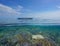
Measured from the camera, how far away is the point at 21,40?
49.4 inches

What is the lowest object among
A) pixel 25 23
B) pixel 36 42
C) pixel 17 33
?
pixel 36 42

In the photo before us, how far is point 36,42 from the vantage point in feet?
4.13

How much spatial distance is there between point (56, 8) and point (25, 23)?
0.39 m

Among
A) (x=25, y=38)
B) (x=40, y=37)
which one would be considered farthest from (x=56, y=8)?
(x=25, y=38)

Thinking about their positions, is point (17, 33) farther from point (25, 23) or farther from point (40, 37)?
point (40, 37)

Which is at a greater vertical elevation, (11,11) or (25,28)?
(11,11)

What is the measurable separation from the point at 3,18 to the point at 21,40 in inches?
12.5

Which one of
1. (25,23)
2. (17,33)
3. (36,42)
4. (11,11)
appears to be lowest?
(36,42)

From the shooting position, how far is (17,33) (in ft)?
4.18

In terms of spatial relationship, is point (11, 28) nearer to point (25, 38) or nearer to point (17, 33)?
point (17, 33)

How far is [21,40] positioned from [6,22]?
26cm

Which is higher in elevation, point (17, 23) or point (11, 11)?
point (11, 11)

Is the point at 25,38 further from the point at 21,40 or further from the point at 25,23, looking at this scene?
the point at 25,23

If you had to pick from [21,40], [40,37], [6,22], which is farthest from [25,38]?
[6,22]
